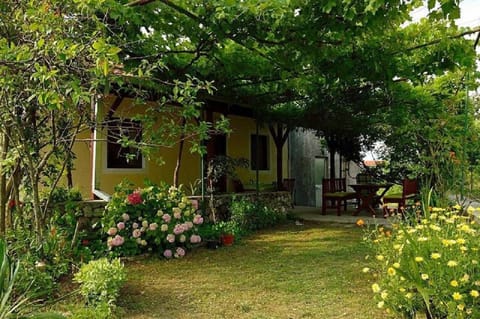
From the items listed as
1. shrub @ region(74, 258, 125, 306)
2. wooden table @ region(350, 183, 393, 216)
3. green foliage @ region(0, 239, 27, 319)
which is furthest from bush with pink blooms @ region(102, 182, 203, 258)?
wooden table @ region(350, 183, 393, 216)

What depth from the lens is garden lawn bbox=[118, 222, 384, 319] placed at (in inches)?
142

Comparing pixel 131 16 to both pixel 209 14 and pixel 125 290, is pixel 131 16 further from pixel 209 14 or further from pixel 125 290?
pixel 125 290

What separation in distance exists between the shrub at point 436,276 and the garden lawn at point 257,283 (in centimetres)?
39

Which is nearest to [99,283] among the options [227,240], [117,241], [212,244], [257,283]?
[257,283]

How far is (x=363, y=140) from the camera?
12.7 meters

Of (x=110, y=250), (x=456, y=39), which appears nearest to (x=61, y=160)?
(x=110, y=250)

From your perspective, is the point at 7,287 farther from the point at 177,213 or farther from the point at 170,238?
the point at 177,213

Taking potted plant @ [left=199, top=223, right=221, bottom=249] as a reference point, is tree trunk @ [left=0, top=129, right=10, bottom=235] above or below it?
above

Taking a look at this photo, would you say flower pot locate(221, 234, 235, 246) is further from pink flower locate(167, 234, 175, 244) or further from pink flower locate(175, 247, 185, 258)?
pink flower locate(167, 234, 175, 244)

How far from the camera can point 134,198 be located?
574cm

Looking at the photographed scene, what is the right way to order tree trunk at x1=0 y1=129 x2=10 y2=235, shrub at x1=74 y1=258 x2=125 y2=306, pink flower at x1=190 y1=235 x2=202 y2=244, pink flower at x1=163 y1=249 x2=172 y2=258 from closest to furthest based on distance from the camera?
shrub at x1=74 y1=258 x2=125 y2=306 < tree trunk at x1=0 y1=129 x2=10 y2=235 < pink flower at x1=163 y1=249 x2=172 y2=258 < pink flower at x1=190 y1=235 x2=202 y2=244

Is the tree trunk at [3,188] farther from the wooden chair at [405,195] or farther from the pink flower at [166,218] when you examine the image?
the wooden chair at [405,195]

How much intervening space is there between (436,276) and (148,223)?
3.79 metres

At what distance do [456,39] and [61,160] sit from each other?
17.6ft
